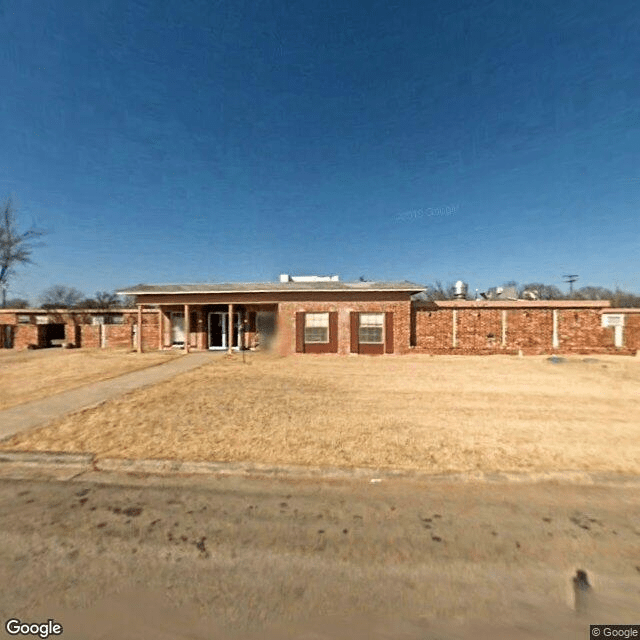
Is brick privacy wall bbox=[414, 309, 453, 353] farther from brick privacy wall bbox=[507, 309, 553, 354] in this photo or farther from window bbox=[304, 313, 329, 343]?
window bbox=[304, 313, 329, 343]

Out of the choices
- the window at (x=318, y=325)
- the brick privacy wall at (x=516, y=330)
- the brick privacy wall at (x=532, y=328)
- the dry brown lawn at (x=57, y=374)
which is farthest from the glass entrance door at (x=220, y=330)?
the brick privacy wall at (x=532, y=328)

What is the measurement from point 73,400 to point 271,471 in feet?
19.7

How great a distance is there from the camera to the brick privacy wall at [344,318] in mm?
17172

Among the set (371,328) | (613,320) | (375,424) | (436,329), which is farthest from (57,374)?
(613,320)

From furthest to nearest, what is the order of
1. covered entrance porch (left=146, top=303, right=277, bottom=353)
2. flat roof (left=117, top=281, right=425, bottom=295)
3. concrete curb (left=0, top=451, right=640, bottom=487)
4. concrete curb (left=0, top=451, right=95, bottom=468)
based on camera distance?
covered entrance porch (left=146, top=303, right=277, bottom=353)
flat roof (left=117, top=281, right=425, bottom=295)
concrete curb (left=0, top=451, right=95, bottom=468)
concrete curb (left=0, top=451, right=640, bottom=487)

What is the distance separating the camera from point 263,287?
17828 millimetres

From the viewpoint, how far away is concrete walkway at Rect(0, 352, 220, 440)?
5903mm

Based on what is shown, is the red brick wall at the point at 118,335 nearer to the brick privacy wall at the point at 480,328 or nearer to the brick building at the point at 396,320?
the brick building at the point at 396,320

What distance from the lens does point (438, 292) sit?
60.0 meters

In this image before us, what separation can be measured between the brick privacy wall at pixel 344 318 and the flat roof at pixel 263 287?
769mm

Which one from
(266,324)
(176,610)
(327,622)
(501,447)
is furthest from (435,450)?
(266,324)

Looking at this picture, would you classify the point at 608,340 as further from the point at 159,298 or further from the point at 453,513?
the point at 159,298

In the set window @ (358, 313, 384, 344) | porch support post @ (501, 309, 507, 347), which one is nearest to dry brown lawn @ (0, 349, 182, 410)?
window @ (358, 313, 384, 344)

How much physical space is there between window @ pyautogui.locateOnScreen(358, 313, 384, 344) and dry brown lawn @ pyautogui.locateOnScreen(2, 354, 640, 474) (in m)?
6.89
